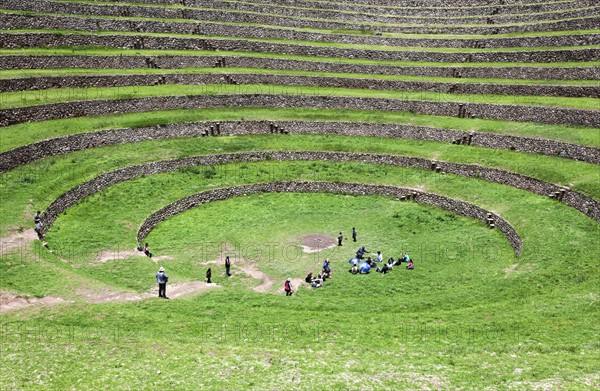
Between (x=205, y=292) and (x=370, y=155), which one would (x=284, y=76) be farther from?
(x=205, y=292)

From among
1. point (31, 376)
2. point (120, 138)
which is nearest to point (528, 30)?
point (120, 138)

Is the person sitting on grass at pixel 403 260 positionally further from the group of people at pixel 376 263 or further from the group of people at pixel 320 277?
the group of people at pixel 320 277

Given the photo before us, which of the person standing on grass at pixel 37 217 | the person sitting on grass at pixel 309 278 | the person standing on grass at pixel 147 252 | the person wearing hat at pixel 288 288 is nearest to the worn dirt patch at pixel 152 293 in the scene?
the person wearing hat at pixel 288 288

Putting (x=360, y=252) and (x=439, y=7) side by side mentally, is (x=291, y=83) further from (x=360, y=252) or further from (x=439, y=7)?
(x=439, y=7)

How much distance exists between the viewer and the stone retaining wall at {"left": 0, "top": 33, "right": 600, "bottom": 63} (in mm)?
67125

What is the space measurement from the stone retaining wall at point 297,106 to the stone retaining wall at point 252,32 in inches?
615

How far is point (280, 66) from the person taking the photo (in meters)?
73.4

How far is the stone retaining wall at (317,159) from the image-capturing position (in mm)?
44406

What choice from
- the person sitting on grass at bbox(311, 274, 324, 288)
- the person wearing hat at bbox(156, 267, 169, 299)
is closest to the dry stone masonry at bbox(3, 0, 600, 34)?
the person wearing hat at bbox(156, 267, 169, 299)

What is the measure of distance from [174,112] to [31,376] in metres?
41.2

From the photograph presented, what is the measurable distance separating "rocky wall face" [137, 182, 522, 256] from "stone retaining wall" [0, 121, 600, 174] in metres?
10.1

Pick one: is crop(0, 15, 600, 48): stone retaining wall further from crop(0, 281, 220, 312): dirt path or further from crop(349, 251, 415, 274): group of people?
crop(0, 281, 220, 312): dirt path

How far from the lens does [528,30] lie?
81438 mm

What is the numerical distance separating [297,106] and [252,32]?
19.7 m
